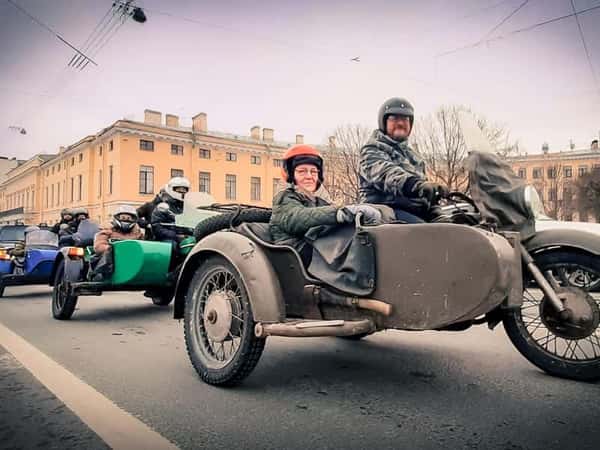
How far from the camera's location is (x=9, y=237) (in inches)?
464

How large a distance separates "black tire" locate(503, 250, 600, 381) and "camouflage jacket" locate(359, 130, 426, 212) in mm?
955

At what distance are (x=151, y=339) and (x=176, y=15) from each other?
3.17 meters

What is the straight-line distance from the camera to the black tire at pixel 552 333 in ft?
10.1

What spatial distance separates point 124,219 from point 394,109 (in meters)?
4.59

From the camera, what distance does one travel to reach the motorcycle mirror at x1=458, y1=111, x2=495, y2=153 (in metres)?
3.43

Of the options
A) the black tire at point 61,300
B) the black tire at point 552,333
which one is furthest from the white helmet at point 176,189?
the black tire at point 552,333

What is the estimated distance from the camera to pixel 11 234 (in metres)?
11.9

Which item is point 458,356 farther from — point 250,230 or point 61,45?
point 61,45

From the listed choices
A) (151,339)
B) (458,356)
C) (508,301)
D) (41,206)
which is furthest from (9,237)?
(41,206)

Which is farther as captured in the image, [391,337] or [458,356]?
[391,337]

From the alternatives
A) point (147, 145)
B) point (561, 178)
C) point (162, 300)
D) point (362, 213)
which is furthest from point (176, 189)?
point (147, 145)

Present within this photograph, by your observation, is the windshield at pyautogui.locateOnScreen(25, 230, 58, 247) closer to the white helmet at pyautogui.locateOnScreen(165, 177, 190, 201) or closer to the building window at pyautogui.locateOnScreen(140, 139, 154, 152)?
the white helmet at pyautogui.locateOnScreen(165, 177, 190, 201)

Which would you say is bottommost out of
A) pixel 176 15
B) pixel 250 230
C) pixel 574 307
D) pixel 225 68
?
pixel 574 307

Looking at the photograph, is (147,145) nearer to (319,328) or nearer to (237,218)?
(237,218)
